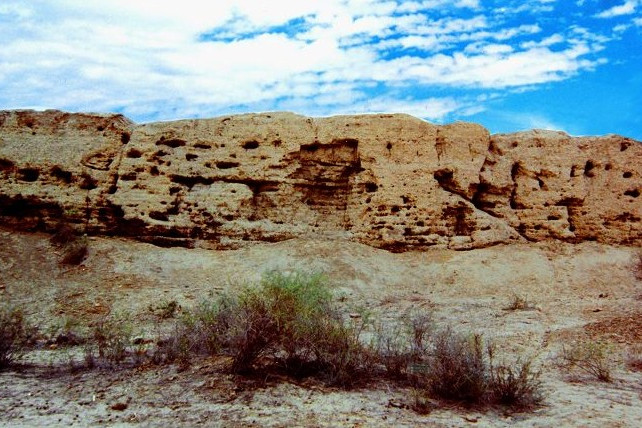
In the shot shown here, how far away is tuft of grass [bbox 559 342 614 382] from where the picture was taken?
657 centimetres

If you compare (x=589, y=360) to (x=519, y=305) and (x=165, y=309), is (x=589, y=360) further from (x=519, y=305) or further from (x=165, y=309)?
(x=165, y=309)

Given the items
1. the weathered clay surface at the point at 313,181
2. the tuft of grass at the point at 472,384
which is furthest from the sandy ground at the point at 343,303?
the weathered clay surface at the point at 313,181

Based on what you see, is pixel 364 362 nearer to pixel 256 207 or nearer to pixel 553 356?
pixel 553 356

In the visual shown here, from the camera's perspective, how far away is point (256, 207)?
45.6 feet

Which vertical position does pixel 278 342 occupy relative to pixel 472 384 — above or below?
above

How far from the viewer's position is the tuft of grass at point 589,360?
21.5 feet

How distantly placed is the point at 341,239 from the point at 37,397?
863cm

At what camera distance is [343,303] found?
11.0 meters

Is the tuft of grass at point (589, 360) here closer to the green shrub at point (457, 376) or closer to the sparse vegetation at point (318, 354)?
the sparse vegetation at point (318, 354)

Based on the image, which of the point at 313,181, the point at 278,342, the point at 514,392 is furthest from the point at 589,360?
the point at 313,181

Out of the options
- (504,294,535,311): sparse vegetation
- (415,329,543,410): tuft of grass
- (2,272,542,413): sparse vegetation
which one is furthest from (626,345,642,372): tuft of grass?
(504,294,535,311): sparse vegetation

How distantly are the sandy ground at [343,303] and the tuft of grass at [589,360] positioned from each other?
0.46ft

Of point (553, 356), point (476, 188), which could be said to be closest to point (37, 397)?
point (553, 356)

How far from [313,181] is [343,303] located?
13.6 ft
